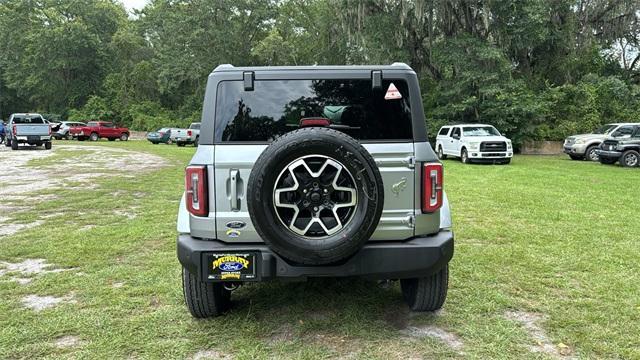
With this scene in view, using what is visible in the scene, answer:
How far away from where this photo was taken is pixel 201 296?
3.68m

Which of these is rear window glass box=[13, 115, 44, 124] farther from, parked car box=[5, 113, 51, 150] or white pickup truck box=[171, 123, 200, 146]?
white pickup truck box=[171, 123, 200, 146]

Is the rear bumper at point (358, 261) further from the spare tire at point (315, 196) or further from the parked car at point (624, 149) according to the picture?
the parked car at point (624, 149)

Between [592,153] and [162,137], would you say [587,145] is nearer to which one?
[592,153]

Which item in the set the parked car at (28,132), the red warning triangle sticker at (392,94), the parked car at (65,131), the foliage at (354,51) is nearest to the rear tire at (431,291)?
the red warning triangle sticker at (392,94)

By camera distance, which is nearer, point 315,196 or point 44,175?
point 315,196

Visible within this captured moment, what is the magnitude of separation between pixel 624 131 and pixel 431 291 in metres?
18.1

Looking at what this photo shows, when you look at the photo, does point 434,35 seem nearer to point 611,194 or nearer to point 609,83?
point 609,83

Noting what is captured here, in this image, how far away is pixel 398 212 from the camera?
343cm

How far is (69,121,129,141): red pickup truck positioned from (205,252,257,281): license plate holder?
38262 mm

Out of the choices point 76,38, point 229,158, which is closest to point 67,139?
point 76,38

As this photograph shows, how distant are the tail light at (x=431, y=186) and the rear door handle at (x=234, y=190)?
124 cm

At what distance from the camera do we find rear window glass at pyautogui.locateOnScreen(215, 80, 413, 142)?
348 centimetres

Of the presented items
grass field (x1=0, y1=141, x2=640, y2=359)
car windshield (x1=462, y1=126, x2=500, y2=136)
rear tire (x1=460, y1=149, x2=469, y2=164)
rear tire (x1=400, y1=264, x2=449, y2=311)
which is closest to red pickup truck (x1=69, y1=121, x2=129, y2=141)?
car windshield (x1=462, y1=126, x2=500, y2=136)

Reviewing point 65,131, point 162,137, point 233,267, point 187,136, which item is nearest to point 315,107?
point 233,267
